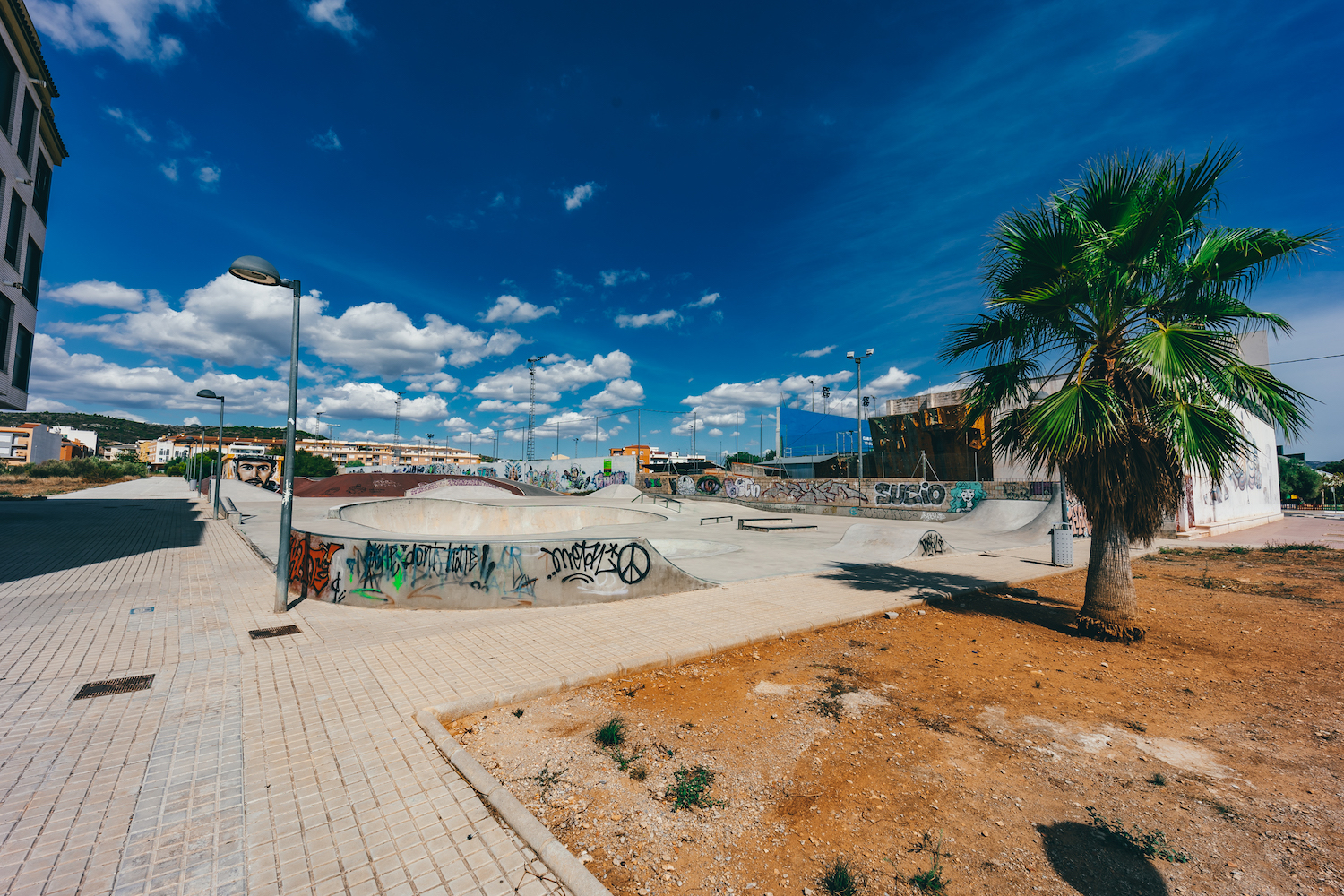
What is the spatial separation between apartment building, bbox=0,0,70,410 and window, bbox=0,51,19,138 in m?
0.02

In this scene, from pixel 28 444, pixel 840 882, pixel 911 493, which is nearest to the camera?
pixel 840 882

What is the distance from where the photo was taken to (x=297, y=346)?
27.2ft

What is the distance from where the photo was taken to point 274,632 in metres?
7.26

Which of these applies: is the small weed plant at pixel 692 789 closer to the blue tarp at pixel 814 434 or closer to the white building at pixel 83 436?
the blue tarp at pixel 814 434

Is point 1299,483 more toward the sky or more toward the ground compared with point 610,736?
more toward the sky

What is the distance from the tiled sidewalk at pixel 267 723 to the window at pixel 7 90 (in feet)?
48.0

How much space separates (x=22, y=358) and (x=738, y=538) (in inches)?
1032

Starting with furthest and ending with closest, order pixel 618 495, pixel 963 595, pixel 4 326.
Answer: pixel 618 495 < pixel 4 326 < pixel 963 595

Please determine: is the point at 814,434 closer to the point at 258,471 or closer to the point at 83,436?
the point at 258,471

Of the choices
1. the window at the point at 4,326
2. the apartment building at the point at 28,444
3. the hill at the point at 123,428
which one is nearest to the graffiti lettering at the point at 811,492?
the window at the point at 4,326

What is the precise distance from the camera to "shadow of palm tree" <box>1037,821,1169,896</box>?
282 centimetres

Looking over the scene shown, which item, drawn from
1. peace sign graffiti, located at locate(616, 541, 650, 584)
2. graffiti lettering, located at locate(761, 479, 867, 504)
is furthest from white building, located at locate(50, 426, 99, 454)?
peace sign graffiti, located at locate(616, 541, 650, 584)

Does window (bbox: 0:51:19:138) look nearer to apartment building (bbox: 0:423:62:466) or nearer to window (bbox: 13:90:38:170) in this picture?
window (bbox: 13:90:38:170)

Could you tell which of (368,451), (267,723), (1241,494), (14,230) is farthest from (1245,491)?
(368,451)
